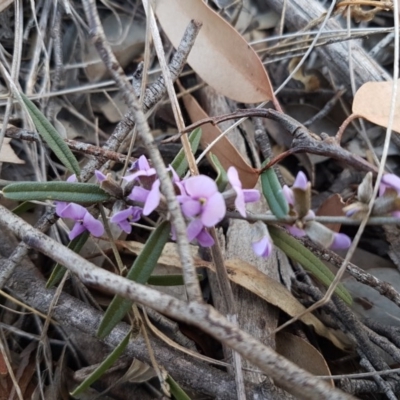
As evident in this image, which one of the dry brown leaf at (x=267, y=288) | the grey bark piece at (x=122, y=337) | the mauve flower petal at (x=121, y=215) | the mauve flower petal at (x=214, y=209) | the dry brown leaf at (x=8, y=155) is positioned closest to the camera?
the mauve flower petal at (x=214, y=209)

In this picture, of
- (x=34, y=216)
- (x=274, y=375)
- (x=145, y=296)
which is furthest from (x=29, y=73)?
(x=274, y=375)

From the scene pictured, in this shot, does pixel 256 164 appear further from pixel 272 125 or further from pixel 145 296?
pixel 145 296

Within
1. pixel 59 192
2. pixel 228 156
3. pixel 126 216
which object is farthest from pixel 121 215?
pixel 228 156

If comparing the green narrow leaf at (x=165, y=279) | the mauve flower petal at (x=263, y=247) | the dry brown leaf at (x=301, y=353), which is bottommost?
the dry brown leaf at (x=301, y=353)

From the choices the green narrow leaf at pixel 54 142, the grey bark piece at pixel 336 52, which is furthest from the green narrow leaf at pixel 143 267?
the grey bark piece at pixel 336 52

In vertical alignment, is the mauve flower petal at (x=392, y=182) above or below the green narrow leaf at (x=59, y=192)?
below

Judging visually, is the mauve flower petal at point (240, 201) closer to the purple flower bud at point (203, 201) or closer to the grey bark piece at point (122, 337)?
the purple flower bud at point (203, 201)

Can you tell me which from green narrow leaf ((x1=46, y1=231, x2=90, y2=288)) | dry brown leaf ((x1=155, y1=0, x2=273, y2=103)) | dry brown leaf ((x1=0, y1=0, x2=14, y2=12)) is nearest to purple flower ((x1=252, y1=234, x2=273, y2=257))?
green narrow leaf ((x1=46, y1=231, x2=90, y2=288))
